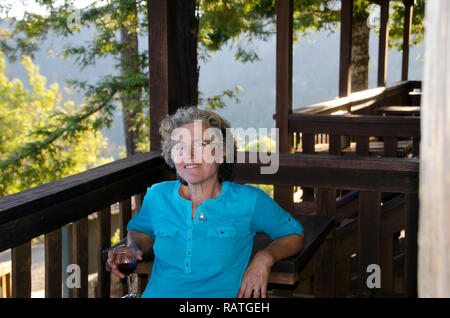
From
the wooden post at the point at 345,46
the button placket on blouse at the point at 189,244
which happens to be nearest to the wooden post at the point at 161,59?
the button placket on blouse at the point at 189,244

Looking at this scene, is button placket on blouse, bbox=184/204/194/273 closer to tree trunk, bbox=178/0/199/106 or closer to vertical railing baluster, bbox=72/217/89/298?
vertical railing baluster, bbox=72/217/89/298

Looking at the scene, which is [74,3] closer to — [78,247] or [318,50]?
[78,247]

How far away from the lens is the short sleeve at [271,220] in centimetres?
207

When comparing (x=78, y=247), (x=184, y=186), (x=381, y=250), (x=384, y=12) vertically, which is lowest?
(x=381, y=250)

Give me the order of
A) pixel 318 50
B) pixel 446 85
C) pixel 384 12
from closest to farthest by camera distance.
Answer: pixel 446 85 → pixel 384 12 → pixel 318 50

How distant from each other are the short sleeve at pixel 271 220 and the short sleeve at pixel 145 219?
1.23 ft

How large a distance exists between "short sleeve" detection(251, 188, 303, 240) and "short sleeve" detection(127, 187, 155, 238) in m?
0.38

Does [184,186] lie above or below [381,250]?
above

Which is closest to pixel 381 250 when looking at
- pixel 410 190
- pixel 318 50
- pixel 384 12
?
pixel 410 190

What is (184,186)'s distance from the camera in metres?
2.19

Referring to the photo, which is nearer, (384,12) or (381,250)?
(381,250)

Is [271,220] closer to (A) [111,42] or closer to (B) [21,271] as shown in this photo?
(B) [21,271]

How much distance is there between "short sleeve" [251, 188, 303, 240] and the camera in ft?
6.78
